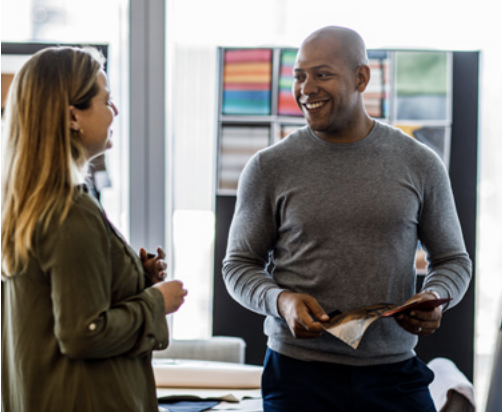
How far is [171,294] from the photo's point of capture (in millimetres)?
1689

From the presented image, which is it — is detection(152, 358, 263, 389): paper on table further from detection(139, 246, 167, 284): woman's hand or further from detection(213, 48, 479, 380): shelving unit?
detection(139, 246, 167, 284): woman's hand

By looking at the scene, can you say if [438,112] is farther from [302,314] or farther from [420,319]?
[302,314]

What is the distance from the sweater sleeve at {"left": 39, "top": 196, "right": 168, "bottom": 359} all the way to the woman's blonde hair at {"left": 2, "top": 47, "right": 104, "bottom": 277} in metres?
0.04

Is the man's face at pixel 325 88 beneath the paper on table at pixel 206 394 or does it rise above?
above

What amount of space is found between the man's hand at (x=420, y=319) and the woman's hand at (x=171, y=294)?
61 centimetres

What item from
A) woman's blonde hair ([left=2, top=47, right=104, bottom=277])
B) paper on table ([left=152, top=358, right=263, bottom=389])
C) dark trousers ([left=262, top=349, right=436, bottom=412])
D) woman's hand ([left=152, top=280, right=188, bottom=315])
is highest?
woman's blonde hair ([left=2, top=47, right=104, bottom=277])

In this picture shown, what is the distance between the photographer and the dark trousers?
6.49 feet

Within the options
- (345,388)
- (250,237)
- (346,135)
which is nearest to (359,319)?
(345,388)

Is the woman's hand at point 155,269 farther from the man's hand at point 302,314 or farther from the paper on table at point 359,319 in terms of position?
the paper on table at point 359,319

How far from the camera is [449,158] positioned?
Result: 3418 mm

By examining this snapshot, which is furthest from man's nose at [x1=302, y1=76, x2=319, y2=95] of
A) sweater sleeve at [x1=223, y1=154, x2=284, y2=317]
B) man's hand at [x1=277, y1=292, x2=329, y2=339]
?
man's hand at [x1=277, y1=292, x2=329, y2=339]

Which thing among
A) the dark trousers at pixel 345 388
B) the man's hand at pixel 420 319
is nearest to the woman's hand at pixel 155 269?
the dark trousers at pixel 345 388

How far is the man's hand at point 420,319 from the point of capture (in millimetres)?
1883

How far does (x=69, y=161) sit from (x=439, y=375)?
2.16 metres
